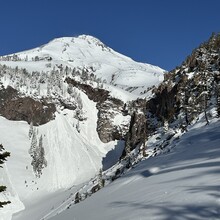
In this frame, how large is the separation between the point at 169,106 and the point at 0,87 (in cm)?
10515

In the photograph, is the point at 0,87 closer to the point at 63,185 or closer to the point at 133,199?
the point at 63,185

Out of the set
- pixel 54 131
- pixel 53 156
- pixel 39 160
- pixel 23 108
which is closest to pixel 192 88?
pixel 39 160

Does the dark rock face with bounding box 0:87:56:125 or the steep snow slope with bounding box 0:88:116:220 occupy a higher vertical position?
the dark rock face with bounding box 0:87:56:125

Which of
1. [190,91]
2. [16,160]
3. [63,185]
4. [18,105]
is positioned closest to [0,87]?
[18,105]

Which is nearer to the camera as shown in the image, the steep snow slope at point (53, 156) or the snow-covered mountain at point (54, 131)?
the steep snow slope at point (53, 156)

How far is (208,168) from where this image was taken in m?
16.4

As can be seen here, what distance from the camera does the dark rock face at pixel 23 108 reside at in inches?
6142

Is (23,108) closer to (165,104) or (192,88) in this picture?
(165,104)

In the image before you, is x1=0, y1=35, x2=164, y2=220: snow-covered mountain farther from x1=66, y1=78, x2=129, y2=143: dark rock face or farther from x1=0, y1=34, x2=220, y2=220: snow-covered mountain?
x1=0, y1=34, x2=220, y2=220: snow-covered mountain

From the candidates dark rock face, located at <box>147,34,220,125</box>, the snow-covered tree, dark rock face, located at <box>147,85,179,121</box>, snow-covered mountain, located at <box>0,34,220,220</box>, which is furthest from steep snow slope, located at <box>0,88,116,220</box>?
dark rock face, located at <box>147,34,220,125</box>

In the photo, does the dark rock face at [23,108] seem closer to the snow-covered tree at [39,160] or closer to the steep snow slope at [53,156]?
the steep snow slope at [53,156]

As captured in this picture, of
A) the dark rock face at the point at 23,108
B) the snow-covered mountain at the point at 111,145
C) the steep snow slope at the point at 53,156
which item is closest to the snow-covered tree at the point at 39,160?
the snow-covered mountain at the point at 111,145

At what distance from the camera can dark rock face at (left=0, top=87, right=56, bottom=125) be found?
156 meters

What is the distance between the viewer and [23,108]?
522 feet
